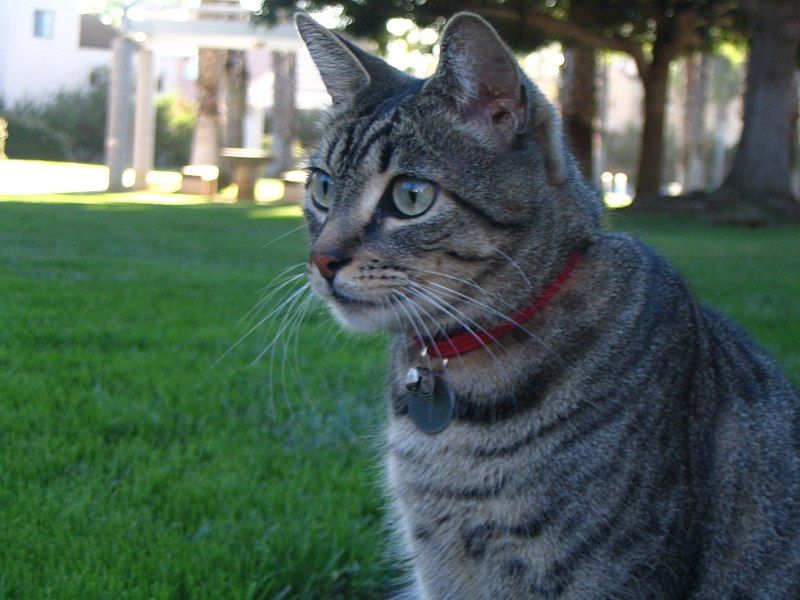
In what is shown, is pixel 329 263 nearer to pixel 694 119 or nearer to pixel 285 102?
pixel 285 102

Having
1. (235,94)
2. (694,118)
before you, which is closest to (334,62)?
(235,94)

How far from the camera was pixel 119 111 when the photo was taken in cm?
2219

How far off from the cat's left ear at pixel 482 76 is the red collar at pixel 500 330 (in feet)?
1.21

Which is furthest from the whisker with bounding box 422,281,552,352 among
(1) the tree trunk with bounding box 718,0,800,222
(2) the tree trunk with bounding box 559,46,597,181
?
(2) the tree trunk with bounding box 559,46,597,181

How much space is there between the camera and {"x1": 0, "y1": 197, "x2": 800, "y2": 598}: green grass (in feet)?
9.86

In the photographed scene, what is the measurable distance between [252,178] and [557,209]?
66.6ft

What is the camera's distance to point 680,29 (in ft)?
70.9

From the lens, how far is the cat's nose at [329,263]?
8.00 ft

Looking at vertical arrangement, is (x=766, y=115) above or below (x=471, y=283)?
above

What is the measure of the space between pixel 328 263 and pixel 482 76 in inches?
23.4

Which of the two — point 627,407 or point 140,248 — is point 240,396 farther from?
point 140,248

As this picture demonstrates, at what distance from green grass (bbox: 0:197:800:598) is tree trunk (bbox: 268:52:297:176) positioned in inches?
1146

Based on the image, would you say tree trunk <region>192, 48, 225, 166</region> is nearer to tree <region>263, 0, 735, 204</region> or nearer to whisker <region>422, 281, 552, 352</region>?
tree <region>263, 0, 735, 204</region>

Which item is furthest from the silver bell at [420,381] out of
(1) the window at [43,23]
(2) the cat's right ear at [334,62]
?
(1) the window at [43,23]
